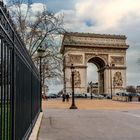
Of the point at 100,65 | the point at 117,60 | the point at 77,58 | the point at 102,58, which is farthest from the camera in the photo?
the point at 100,65

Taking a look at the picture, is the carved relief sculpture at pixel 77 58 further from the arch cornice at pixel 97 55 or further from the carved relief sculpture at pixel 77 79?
the arch cornice at pixel 97 55

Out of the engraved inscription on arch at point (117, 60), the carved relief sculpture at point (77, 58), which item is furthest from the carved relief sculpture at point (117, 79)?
the carved relief sculpture at point (77, 58)

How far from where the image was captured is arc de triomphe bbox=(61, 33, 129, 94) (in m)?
114

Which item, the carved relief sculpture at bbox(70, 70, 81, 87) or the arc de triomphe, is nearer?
the carved relief sculpture at bbox(70, 70, 81, 87)

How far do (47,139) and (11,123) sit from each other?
721cm

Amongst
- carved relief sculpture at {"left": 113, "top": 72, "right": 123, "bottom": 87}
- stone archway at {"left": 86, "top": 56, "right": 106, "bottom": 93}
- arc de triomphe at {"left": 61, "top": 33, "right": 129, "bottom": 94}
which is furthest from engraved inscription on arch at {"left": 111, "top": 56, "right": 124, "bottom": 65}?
carved relief sculpture at {"left": 113, "top": 72, "right": 123, "bottom": 87}

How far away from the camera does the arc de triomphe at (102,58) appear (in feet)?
375

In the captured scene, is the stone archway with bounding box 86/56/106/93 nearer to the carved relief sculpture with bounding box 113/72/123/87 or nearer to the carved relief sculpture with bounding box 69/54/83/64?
the carved relief sculpture with bounding box 113/72/123/87

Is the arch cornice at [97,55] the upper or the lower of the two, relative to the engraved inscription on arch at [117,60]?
upper

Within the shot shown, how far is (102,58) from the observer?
120375 mm

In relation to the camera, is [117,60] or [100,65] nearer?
[117,60]

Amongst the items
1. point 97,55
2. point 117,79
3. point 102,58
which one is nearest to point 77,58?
point 97,55

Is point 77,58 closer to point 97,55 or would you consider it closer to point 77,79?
point 77,79

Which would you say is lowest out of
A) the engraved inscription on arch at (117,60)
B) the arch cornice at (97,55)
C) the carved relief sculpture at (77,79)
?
the carved relief sculpture at (77,79)
